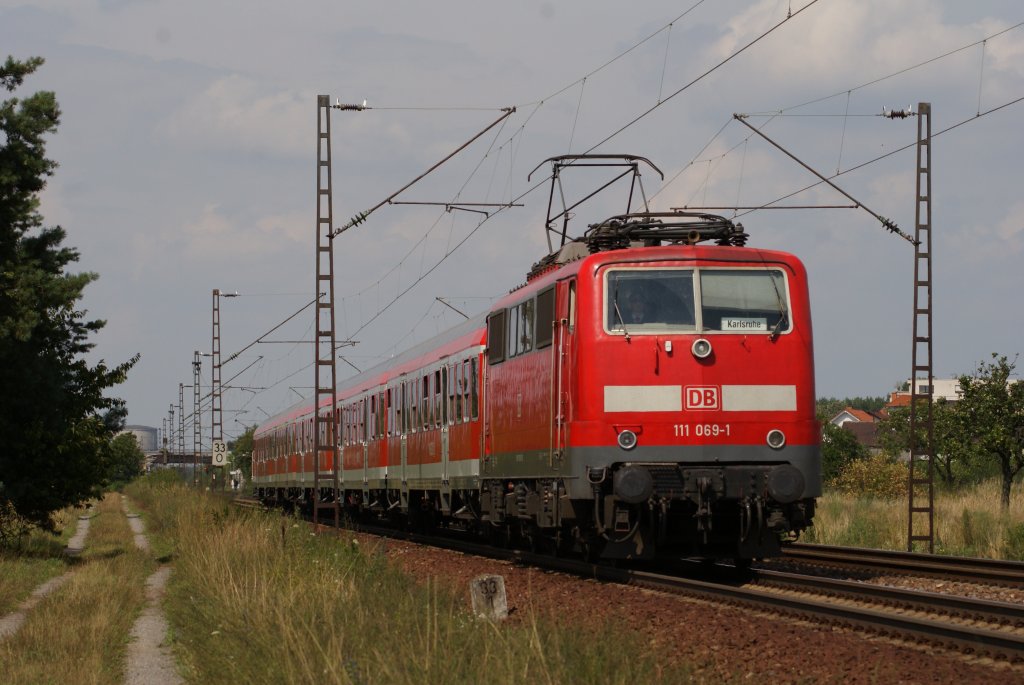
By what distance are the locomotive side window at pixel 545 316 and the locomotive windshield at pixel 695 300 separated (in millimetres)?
1336

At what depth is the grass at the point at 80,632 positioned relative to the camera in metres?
11.9

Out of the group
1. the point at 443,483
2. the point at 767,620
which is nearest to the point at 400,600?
the point at 767,620

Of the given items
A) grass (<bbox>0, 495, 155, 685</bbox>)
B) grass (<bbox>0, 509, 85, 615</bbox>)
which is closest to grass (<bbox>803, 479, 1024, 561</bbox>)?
grass (<bbox>0, 495, 155, 685</bbox>)

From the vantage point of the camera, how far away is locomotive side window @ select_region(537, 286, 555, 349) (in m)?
16.8

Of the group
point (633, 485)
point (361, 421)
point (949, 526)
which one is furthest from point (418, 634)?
point (361, 421)

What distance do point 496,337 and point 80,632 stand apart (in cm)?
754

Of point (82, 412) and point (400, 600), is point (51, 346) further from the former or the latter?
point (400, 600)

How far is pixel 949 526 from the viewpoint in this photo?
79.2ft

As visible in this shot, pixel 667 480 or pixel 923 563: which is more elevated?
pixel 667 480

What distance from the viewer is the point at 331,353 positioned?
27000 millimetres

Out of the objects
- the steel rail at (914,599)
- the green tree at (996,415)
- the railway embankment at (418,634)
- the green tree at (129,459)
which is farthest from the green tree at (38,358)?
the green tree at (129,459)

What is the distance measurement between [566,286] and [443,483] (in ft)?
30.1

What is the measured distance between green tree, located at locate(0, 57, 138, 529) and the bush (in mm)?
27362

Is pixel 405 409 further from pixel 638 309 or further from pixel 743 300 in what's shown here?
pixel 743 300
